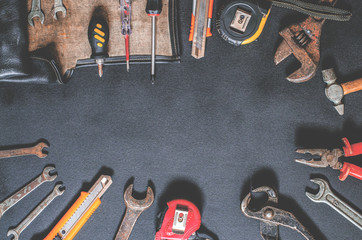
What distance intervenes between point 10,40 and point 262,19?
3.98 feet

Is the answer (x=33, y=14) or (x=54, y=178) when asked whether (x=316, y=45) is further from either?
(x=54, y=178)

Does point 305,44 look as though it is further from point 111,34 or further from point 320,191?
point 111,34

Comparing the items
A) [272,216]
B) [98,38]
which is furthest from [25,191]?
[272,216]

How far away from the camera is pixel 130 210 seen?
138cm

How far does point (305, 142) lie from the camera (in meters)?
1.38

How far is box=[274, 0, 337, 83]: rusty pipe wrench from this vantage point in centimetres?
127

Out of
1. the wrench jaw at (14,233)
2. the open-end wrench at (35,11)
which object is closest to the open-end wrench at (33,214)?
the wrench jaw at (14,233)

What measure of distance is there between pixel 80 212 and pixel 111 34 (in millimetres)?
954

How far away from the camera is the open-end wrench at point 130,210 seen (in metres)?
1.36

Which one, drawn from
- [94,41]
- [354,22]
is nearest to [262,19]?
[354,22]

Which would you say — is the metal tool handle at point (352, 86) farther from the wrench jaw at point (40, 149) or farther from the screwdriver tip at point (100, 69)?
the wrench jaw at point (40, 149)

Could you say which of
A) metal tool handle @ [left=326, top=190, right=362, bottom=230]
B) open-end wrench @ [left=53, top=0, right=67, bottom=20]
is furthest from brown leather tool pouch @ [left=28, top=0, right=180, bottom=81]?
metal tool handle @ [left=326, top=190, right=362, bottom=230]

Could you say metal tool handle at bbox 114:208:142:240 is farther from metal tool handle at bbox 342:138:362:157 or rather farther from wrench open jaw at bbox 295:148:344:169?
metal tool handle at bbox 342:138:362:157

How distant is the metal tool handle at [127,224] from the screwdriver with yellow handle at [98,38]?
0.82 m
